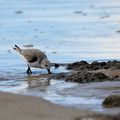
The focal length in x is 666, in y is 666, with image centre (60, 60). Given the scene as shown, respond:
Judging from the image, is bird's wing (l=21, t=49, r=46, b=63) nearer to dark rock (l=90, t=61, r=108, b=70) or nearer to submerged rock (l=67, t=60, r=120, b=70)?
submerged rock (l=67, t=60, r=120, b=70)

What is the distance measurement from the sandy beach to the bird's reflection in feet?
5.86

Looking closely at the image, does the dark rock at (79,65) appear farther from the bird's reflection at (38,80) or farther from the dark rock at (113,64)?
the bird's reflection at (38,80)

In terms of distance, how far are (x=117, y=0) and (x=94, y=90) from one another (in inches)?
700

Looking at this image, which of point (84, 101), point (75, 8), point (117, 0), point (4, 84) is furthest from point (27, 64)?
point (117, 0)

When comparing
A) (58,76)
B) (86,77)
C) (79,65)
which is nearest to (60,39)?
(79,65)

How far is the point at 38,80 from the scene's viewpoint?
11.6 meters

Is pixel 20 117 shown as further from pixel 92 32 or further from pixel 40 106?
pixel 92 32

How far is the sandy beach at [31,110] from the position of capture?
7.77 metres

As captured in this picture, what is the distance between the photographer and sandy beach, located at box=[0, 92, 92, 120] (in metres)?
7.77

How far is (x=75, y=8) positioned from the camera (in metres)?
24.3

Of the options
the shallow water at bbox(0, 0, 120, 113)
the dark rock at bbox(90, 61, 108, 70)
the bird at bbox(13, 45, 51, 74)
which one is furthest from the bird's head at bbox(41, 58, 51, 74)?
the dark rock at bbox(90, 61, 108, 70)

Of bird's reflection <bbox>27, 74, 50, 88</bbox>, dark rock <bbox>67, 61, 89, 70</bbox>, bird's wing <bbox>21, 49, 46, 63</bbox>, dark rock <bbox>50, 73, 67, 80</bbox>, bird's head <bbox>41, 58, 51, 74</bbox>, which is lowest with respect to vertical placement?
bird's reflection <bbox>27, 74, 50, 88</bbox>

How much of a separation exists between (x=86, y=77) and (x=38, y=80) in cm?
109

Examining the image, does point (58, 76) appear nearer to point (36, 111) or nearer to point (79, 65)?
point (79, 65)
